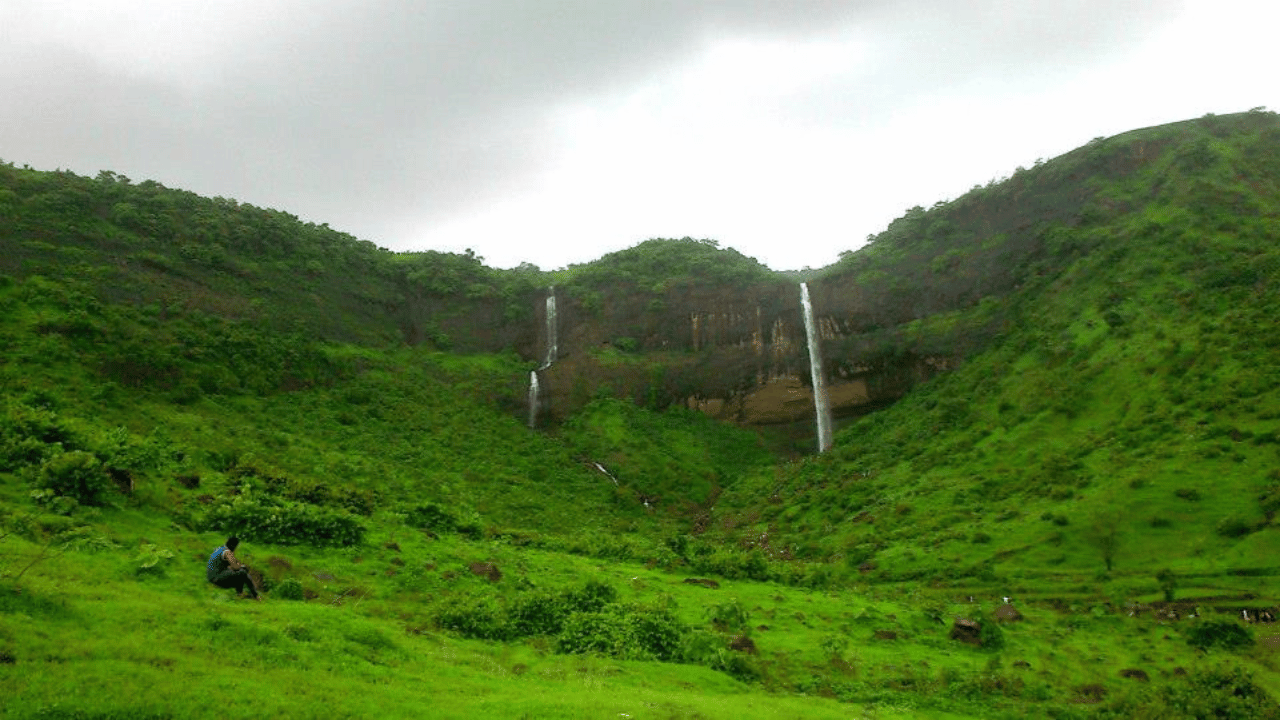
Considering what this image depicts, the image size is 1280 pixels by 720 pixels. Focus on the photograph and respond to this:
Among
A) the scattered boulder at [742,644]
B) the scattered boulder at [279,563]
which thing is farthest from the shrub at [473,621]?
the scattered boulder at [742,644]

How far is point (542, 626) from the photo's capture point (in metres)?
16.1

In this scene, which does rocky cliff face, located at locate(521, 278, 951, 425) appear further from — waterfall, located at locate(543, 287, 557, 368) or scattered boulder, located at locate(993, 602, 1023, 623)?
scattered boulder, located at locate(993, 602, 1023, 623)

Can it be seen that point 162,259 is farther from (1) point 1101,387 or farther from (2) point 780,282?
(1) point 1101,387

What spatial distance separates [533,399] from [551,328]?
8707 millimetres

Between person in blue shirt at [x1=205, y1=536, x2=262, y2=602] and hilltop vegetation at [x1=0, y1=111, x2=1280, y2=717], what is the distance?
509mm

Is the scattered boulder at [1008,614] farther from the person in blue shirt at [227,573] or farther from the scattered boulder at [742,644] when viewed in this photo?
the person in blue shirt at [227,573]

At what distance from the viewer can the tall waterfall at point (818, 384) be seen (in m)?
53.9

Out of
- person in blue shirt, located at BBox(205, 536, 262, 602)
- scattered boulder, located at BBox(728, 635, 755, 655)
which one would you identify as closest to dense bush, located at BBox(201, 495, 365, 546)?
person in blue shirt, located at BBox(205, 536, 262, 602)

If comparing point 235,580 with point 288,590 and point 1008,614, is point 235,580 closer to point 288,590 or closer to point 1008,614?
point 288,590

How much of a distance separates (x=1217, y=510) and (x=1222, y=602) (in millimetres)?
4912

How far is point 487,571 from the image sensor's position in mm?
19297

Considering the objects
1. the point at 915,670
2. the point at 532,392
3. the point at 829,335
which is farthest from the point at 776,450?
the point at 915,670

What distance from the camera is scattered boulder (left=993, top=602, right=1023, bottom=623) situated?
72.7 feet

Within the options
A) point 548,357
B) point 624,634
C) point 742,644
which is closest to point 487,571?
point 624,634
